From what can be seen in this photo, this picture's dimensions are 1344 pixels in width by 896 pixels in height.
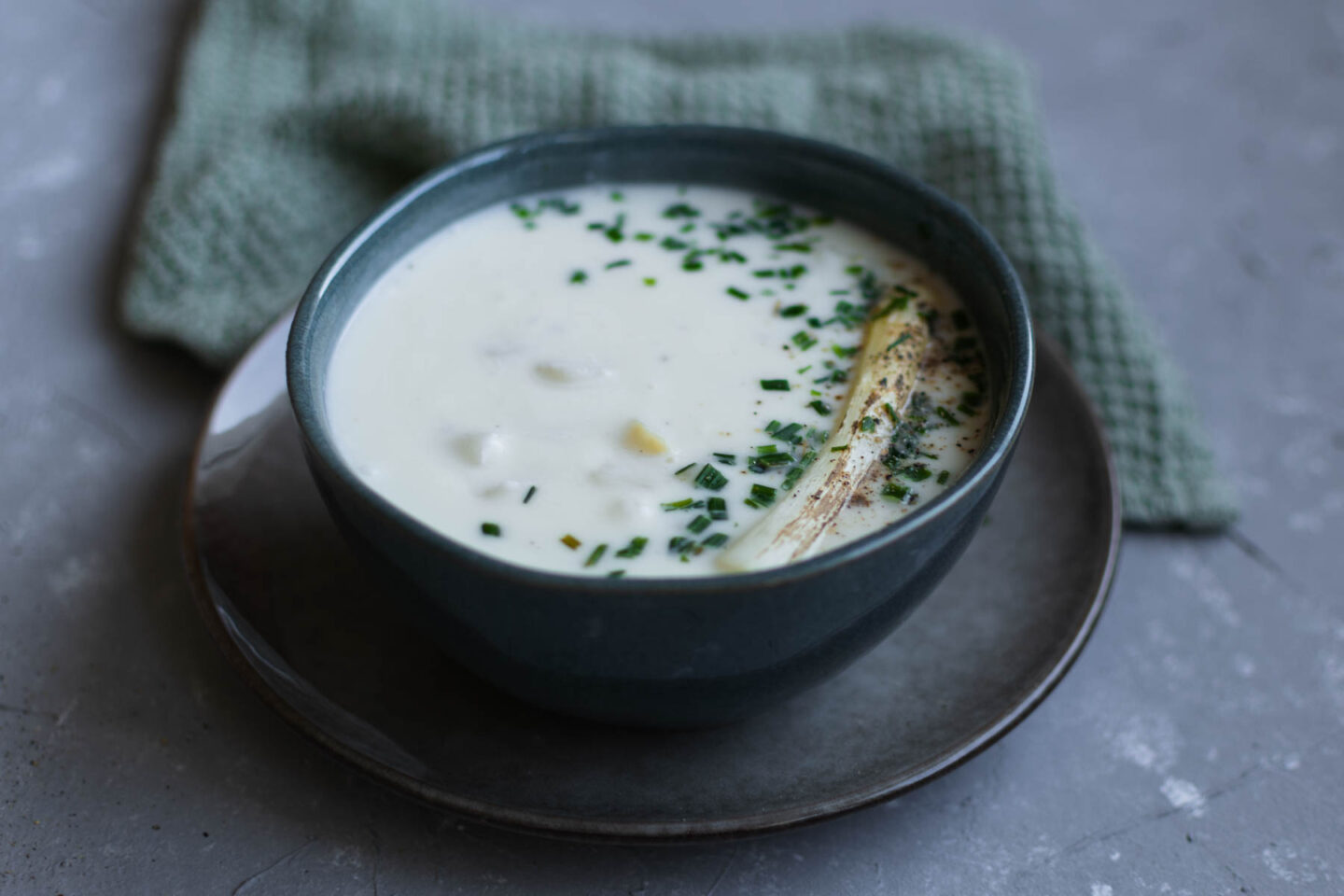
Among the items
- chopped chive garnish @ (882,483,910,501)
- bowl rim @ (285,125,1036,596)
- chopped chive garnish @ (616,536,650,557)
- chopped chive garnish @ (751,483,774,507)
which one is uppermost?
bowl rim @ (285,125,1036,596)

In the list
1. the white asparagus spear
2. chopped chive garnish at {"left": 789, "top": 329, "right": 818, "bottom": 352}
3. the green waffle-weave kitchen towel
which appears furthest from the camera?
the green waffle-weave kitchen towel

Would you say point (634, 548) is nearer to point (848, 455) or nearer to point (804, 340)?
point (848, 455)

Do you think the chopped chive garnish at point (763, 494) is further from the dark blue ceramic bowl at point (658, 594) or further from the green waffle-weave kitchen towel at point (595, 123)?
the green waffle-weave kitchen towel at point (595, 123)

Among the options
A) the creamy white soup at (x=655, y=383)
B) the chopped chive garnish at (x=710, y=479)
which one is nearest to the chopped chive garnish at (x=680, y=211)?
the creamy white soup at (x=655, y=383)

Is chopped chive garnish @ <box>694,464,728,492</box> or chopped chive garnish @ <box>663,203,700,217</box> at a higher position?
chopped chive garnish @ <box>694,464,728,492</box>

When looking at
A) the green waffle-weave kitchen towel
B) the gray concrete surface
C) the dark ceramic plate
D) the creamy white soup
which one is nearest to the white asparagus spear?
the creamy white soup

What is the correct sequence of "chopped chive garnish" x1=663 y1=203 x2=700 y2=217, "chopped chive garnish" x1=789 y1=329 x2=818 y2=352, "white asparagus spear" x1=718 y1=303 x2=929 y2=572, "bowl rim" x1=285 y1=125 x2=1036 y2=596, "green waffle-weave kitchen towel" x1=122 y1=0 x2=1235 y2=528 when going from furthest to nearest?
"green waffle-weave kitchen towel" x1=122 y1=0 x2=1235 y2=528 < "chopped chive garnish" x1=663 y1=203 x2=700 y2=217 < "chopped chive garnish" x1=789 y1=329 x2=818 y2=352 < "white asparagus spear" x1=718 y1=303 x2=929 y2=572 < "bowl rim" x1=285 y1=125 x2=1036 y2=596

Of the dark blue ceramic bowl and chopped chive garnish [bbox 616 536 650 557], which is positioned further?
chopped chive garnish [bbox 616 536 650 557]

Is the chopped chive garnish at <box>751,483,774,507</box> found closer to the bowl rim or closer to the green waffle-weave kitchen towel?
the bowl rim

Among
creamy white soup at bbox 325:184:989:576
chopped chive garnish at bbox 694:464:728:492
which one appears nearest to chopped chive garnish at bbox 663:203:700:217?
creamy white soup at bbox 325:184:989:576
